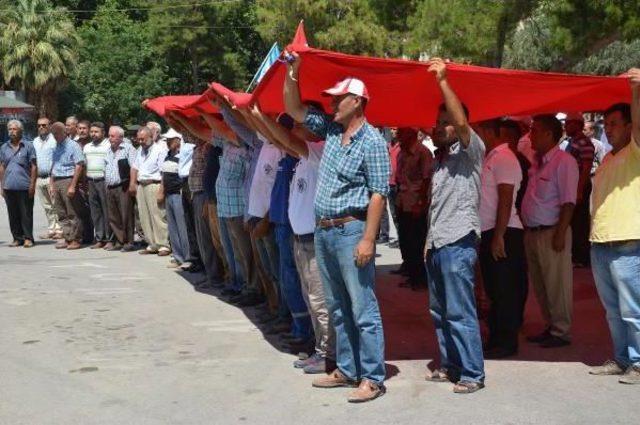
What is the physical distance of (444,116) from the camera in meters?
5.90

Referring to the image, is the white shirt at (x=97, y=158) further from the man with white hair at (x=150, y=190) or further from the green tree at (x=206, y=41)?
the green tree at (x=206, y=41)

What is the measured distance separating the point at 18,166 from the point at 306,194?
887 centimetres

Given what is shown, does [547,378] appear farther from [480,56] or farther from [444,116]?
[480,56]

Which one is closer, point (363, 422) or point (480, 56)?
point (363, 422)

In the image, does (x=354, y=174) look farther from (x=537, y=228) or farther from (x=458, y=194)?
(x=537, y=228)

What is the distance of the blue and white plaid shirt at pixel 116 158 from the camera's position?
43.9 ft

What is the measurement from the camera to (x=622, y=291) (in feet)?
19.9

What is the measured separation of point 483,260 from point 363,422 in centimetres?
206

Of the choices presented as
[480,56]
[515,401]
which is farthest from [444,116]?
[480,56]

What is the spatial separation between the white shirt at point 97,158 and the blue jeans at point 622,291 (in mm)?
9087

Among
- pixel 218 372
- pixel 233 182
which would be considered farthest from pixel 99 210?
pixel 218 372

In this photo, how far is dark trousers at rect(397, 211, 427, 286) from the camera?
34.1 ft

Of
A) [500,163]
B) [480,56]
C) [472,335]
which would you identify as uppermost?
[480,56]

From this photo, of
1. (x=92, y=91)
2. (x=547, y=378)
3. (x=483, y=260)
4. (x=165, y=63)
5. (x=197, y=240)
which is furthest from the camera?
(x=165, y=63)
